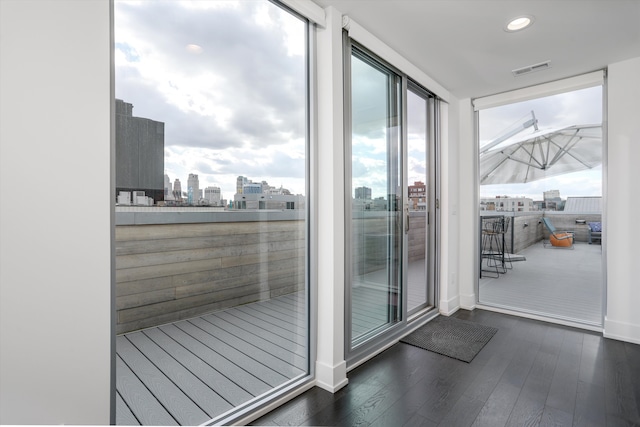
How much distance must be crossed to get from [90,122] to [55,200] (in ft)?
0.95

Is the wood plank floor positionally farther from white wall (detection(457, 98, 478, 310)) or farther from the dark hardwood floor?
white wall (detection(457, 98, 478, 310))

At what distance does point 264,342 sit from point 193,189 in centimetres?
101

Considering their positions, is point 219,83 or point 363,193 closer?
point 219,83

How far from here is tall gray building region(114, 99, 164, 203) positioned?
4.29 ft

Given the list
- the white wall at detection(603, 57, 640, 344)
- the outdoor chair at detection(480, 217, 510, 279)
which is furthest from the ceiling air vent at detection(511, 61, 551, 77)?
the outdoor chair at detection(480, 217, 510, 279)

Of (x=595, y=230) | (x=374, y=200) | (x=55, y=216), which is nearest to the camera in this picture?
(x=55, y=216)

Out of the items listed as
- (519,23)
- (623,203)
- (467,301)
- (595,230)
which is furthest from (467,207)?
(519,23)

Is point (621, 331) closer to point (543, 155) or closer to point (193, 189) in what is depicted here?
point (543, 155)

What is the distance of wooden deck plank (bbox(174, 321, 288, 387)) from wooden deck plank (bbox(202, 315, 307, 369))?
7 centimetres

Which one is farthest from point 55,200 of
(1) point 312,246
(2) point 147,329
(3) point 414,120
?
(3) point 414,120

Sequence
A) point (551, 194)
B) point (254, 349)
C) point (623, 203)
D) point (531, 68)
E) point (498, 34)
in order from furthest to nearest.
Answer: point (551, 194), point (531, 68), point (623, 203), point (498, 34), point (254, 349)

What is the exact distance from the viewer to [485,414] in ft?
5.88

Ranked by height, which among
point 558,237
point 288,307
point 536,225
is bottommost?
point 288,307

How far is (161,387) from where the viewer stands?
1502 mm
